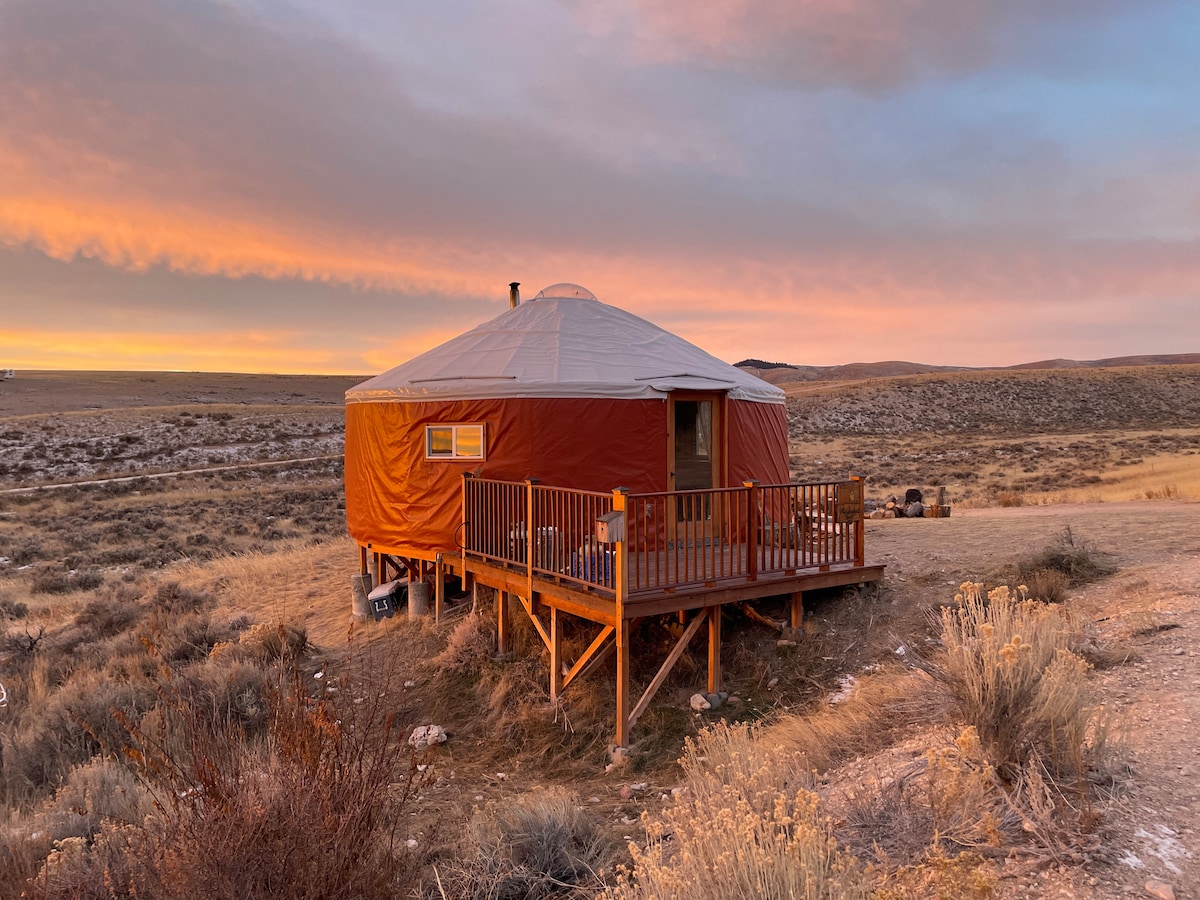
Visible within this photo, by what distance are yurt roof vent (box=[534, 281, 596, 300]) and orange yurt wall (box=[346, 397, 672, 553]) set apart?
3277 millimetres

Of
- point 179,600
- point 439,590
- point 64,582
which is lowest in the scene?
point 64,582

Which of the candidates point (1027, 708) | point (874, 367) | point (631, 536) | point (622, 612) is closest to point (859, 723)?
point (1027, 708)

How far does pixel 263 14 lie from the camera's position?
11.4m

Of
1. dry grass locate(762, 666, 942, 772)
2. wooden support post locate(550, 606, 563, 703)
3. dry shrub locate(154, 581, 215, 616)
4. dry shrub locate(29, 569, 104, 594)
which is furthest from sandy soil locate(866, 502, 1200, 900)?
dry shrub locate(29, 569, 104, 594)

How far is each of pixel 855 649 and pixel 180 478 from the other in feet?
93.3

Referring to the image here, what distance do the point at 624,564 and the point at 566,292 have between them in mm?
6614

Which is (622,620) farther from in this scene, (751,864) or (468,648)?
(751,864)

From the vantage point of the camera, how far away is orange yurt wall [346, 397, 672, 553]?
8.15m

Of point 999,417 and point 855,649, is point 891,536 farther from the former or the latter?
point 999,417

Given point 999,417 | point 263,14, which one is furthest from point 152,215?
point 999,417

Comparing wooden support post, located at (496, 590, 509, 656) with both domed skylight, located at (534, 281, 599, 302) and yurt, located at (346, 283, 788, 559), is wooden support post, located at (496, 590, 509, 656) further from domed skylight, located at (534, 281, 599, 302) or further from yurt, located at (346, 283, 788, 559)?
domed skylight, located at (534, 281, 599, 302)

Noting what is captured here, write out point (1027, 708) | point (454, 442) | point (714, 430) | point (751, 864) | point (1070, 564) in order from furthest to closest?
1. point (714, 430)
2. point (454, 442)
3. point (1070, 564)
4. point (1027, 708)
5. point (751, 864)

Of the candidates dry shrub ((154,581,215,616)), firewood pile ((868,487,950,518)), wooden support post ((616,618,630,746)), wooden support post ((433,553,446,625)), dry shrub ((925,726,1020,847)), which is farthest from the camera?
firewood pile ((868,487,950,518))

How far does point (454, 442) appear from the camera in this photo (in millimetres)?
8656
